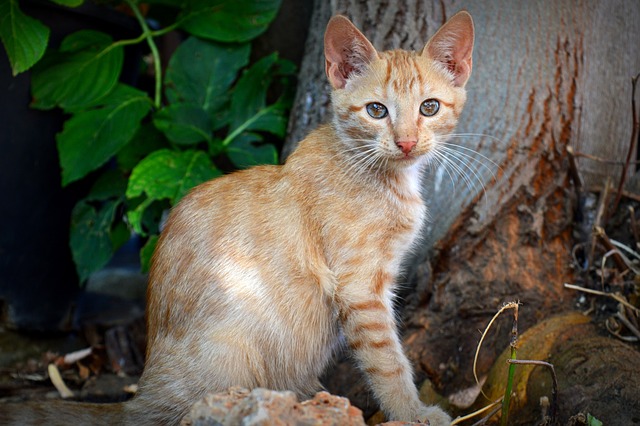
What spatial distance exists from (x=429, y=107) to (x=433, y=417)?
1.21 meters

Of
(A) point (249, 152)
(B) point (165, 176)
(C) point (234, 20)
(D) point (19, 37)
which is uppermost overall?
(C) point (234, 20)

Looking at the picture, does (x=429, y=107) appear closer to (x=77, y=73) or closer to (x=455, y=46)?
(x=455, y=46)

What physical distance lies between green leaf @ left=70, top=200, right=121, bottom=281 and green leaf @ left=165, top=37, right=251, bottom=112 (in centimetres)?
77

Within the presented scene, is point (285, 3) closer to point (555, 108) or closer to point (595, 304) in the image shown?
point (555, 108)

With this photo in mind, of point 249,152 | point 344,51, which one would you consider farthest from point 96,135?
point 344,51

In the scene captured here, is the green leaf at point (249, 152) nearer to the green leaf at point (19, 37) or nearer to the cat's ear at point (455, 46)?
the green leaf at point (19, 37)

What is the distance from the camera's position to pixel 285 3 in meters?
4.11

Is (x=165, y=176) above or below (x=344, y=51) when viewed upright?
below

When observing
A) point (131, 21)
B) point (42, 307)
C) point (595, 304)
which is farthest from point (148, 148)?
point (595, 304)

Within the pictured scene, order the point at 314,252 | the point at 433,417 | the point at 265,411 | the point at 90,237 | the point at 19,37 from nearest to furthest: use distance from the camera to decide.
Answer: the point at 265,411
the point at 433,417
the point at 314,252
the point at 19,37
the point at 90,237

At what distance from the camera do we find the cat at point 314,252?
240 centimetres

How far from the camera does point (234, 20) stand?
12.4 feet

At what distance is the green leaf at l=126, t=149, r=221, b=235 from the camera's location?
3.36 m

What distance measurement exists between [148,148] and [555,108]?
7.55 ft
